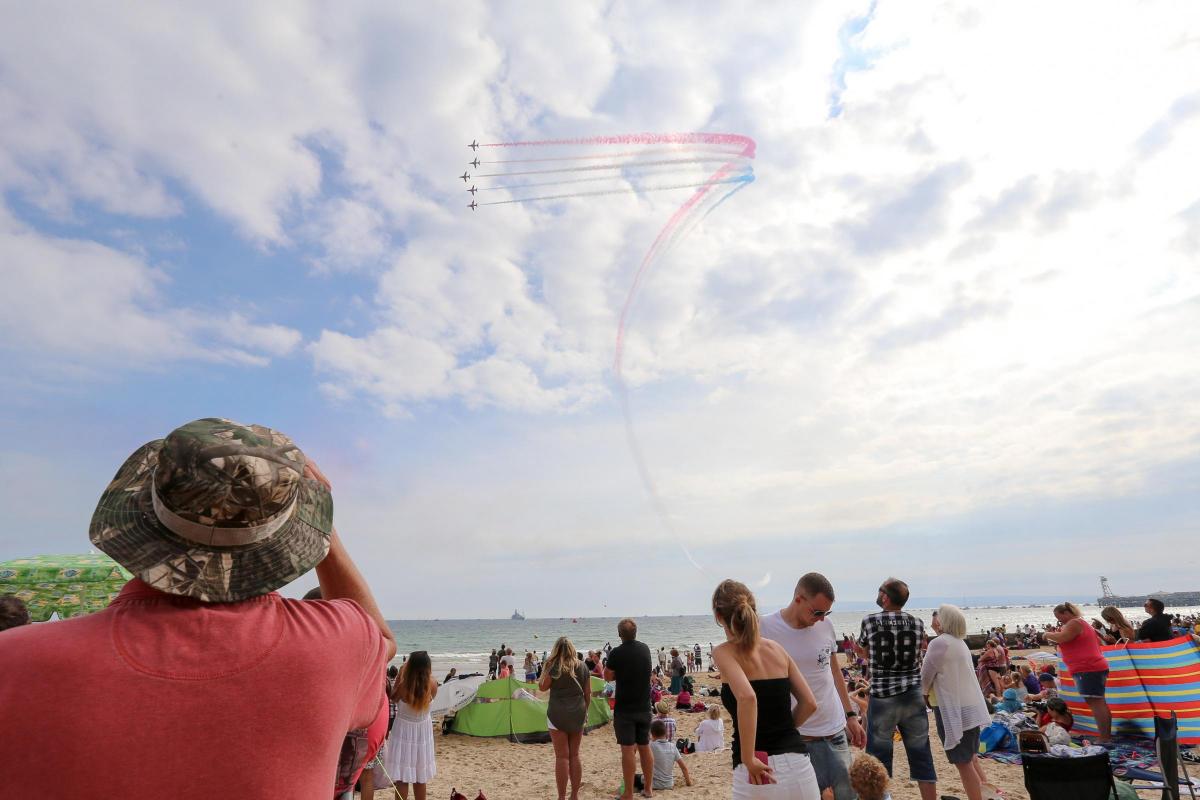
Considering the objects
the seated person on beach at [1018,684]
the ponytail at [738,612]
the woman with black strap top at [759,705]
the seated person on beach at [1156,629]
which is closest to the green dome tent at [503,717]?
the seated person on beach at [1018,684]

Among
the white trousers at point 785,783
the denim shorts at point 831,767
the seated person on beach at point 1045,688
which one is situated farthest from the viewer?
the seated person on beach at point 1045,688

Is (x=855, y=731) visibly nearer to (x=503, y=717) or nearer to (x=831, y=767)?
(x=831, y=767)

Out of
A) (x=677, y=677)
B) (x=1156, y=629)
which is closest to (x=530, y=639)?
(x=677, y=677)

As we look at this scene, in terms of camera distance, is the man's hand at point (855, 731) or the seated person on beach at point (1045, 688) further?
the seated person on beach at point (1045, 688)

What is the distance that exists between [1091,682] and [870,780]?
4.74m

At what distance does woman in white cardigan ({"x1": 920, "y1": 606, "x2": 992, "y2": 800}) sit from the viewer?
18.3 ft

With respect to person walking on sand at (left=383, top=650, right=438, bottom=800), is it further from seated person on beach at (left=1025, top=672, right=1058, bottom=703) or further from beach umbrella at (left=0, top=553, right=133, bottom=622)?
seated person on beach at (left=1025, top=672, right=1058, bottom=703)

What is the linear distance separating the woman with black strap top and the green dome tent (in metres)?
9.00

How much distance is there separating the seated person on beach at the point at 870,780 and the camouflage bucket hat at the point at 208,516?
4.12 metres

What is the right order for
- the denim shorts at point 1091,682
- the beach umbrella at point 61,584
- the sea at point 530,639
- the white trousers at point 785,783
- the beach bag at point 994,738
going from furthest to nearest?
the sea at point 530,639 < the beach bag at point 994,738 < the denim shorts at point 1091,682 < the beach umbrella at point 61,584 < the white trousers at point 785,783

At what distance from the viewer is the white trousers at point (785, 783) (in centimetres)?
347

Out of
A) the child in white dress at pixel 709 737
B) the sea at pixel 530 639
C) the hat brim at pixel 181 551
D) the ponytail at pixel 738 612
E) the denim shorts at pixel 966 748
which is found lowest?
the sea at pixel 530 639

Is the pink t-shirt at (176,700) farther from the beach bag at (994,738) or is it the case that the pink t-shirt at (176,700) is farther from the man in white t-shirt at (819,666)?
the beach bag at (994,738)

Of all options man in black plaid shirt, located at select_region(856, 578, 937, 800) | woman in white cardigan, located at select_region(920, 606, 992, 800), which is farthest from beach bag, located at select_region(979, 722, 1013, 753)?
man in black plaid shirt, located at select_region(856, 578, 937, 800)
